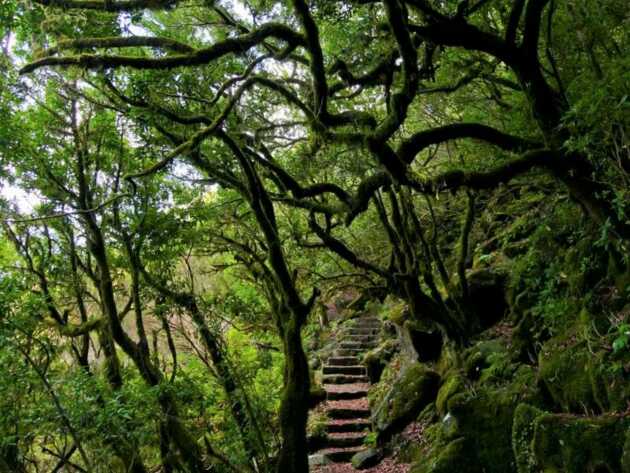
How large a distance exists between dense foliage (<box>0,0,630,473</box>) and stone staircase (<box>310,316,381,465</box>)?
1.99 m

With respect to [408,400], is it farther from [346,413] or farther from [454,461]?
[454,461]

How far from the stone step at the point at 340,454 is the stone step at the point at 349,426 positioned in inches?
30.8

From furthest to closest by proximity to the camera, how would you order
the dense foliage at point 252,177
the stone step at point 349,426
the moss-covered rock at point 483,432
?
the stone step at point 349,426 < the moss-covered rock at point 483,432 < the dense foliage at point 252,177

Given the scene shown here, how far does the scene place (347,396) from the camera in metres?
12.5

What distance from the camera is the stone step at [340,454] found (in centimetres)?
994

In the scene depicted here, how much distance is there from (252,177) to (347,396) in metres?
7.96

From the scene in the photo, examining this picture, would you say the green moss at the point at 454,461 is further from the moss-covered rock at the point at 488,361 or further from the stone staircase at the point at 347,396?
the stone staircase at the point at 347,396

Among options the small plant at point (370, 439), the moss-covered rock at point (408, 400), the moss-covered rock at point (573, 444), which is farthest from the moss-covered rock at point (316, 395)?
the moss-covered rock at point (573, 444)

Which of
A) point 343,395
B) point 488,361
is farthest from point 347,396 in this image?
point 488,361

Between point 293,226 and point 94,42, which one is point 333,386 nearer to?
point 293,226

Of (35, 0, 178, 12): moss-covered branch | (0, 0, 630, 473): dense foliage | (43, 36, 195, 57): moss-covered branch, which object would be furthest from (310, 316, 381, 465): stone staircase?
(35, 0, 178, 12): moss-covered branch

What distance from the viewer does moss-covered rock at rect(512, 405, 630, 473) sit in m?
4.05

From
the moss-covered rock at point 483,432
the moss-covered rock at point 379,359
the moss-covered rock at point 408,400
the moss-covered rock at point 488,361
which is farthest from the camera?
the moss-covered rock at point 379,359

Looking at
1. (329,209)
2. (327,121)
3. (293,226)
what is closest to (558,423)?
(329,209)
